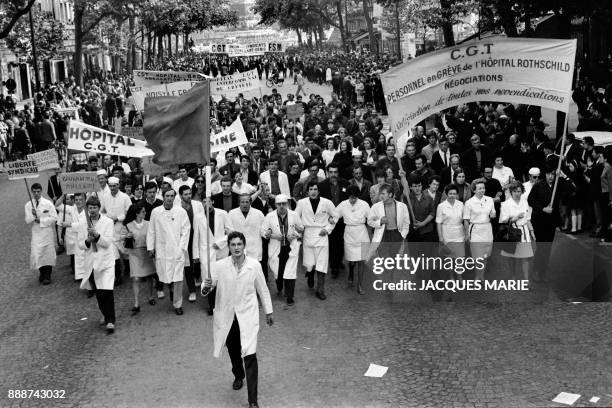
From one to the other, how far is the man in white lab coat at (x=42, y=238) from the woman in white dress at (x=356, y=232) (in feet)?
14.5

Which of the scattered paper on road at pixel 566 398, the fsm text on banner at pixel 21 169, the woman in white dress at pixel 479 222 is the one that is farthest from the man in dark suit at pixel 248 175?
the scattered paper on road at pixel 566 398

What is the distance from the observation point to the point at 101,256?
11.3 metres

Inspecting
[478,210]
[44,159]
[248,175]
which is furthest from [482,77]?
[44,159]

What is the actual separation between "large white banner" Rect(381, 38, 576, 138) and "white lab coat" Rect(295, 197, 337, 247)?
4.65 feet

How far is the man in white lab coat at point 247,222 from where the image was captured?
12.2 meters

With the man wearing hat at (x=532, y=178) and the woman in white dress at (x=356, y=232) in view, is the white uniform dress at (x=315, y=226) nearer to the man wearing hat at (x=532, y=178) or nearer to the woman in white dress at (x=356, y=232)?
the woman in white dress at (x=356, y=232)

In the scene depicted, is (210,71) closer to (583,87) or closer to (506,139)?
(583,87)

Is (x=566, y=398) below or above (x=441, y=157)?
below

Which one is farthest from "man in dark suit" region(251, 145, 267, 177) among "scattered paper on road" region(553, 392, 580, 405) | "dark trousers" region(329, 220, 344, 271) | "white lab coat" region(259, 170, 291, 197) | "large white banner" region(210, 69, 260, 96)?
"scattered paper on road" region(553, 392, 580, 405)

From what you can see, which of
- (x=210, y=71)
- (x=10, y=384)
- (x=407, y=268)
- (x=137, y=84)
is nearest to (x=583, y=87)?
(x=137, y=84)

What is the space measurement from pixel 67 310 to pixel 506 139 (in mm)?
9222

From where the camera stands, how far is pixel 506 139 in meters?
18.1

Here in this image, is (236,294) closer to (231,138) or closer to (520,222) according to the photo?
(520,222)

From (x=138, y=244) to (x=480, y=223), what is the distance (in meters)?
4.36
